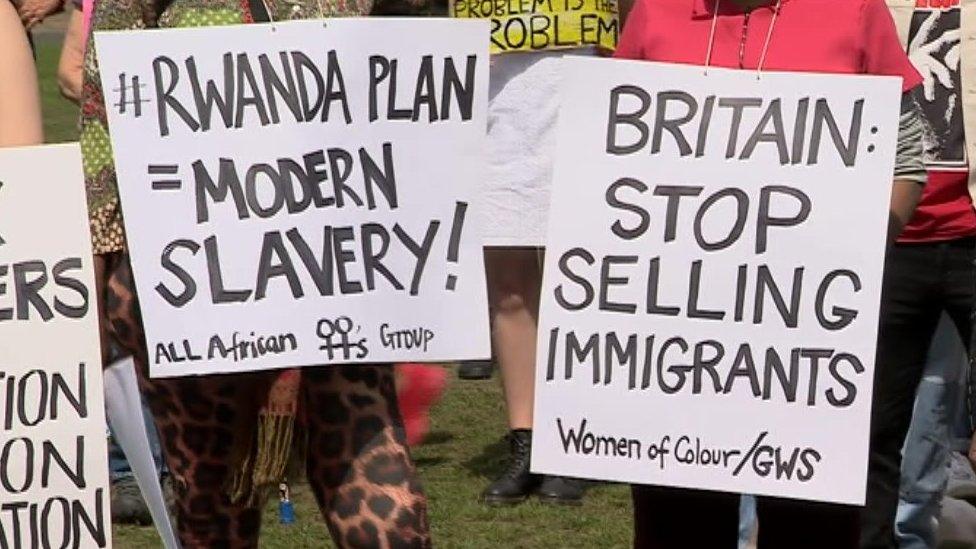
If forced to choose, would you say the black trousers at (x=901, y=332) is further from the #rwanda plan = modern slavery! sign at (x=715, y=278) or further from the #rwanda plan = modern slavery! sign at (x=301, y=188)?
the #rwanda plan = modern slavery! sign at (x=301, y=188)

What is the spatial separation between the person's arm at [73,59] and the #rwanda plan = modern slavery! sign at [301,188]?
206cm

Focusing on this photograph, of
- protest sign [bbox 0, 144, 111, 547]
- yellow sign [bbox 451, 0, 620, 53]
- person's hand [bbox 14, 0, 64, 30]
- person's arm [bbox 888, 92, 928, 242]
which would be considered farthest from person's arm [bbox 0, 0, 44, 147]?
yellow sign [bbox 451, 0, 620, 53]

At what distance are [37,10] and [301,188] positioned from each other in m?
1.81

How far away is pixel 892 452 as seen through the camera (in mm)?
5719

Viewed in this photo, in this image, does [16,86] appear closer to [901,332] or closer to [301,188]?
[301,188]

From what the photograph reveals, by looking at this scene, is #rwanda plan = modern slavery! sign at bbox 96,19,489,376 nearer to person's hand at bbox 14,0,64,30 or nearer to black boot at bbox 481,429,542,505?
person's hand at bbox 14,0,64,30

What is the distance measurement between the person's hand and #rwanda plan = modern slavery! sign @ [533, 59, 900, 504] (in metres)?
1.34

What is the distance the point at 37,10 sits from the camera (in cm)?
607

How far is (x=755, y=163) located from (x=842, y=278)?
0.88 ft

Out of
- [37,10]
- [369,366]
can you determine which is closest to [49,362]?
[369,366]

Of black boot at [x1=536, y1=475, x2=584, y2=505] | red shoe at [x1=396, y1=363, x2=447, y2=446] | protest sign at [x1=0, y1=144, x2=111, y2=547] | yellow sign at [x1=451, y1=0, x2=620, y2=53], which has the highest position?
protest sign at [x1=0, y1=144, x2=111, y2=547]

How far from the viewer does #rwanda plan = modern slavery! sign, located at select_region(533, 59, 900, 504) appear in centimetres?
444

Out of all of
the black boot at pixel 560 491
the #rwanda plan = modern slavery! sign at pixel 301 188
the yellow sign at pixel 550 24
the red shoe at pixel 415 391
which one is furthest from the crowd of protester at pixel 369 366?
the black boot at pixel 560 491

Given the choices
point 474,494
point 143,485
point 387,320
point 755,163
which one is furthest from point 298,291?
point 474,494
